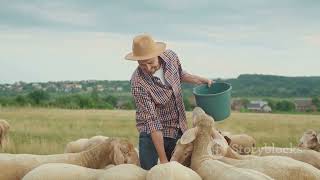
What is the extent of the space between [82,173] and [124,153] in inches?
33.1

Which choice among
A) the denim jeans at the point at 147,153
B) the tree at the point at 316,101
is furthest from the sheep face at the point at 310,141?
the tree at the point at 316,101

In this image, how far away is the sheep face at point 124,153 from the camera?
25.9 ft

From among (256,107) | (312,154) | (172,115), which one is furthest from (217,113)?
(256,107)

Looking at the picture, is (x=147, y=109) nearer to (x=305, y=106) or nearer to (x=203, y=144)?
(x=203, y=144)

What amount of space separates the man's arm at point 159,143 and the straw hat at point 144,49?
91 cm

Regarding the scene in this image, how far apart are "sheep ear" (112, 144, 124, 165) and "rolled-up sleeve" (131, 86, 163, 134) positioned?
1.46 feet

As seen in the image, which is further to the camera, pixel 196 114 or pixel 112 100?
pixel 112 100

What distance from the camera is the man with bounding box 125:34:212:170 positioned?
806 cm

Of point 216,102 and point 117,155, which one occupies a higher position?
point 216,102

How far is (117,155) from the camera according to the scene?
794cm

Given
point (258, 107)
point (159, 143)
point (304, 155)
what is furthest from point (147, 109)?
point (258, 107)

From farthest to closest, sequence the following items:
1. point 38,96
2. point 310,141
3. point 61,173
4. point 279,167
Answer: point 38,96 → point 310,141 → point 61,173 → point 279,167

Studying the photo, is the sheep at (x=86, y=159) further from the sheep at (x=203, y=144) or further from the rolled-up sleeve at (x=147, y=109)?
the sheep at (x=203, y=144)

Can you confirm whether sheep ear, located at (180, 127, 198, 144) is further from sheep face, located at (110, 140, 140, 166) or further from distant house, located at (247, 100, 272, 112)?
distant house, located at (247, 100, 272, 112)
